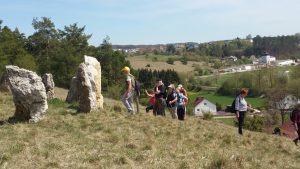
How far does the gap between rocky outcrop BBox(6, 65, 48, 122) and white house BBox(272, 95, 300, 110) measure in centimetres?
6136

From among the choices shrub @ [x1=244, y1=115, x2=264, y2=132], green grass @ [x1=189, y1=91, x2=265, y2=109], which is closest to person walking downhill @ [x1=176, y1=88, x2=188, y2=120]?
shrub @ [x1=244, y1=115, x2=264, y2=132]

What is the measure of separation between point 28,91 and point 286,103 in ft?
Result: 219

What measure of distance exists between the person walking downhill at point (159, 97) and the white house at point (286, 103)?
2153 inches

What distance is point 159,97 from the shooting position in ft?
70.5

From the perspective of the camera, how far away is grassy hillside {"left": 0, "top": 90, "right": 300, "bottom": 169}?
11289 millimetres

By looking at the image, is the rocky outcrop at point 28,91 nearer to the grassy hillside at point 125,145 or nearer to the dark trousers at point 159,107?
the grassy hillside at point 125,145

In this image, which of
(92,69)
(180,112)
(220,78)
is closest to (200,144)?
(180,112)

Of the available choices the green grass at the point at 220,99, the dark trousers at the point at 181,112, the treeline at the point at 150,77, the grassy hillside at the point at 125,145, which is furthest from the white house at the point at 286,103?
the grassy hillside at the point at 125,145

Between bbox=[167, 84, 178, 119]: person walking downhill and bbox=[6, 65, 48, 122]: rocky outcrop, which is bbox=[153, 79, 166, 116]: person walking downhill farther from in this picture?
bbox=[6, 65, 48, 122]: rocky outcrop

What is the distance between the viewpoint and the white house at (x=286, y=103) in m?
74.4

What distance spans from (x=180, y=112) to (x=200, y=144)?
6.91 meters

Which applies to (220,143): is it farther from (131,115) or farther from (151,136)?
(131,115)

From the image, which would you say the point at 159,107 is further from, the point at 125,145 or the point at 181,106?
the point at 125,145

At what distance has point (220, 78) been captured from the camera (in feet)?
494
